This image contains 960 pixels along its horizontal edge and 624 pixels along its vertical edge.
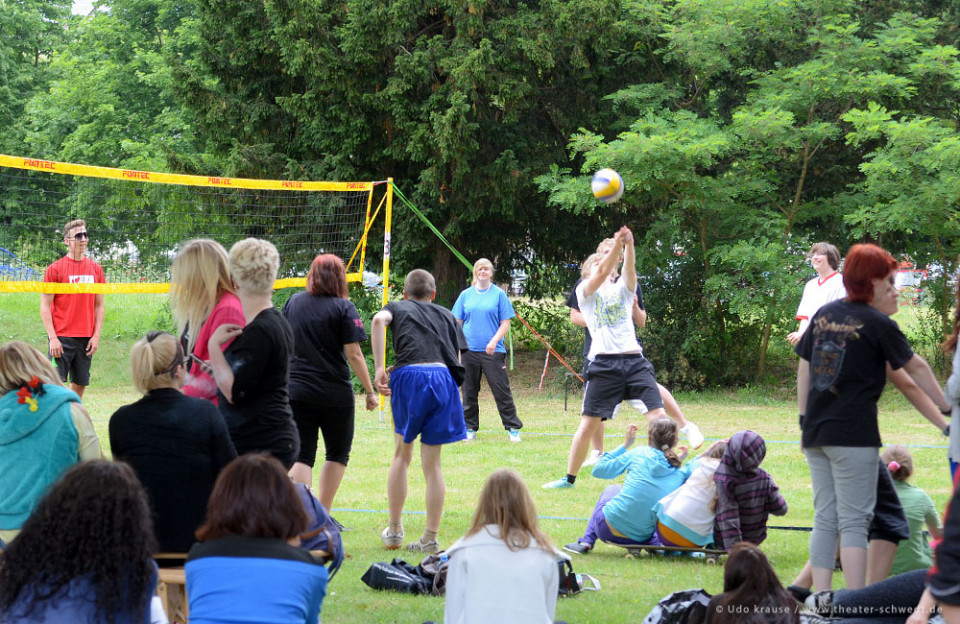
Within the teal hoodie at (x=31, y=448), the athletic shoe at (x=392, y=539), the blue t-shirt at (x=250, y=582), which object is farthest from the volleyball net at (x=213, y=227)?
the blue t-shirt at (x=250, y=582)

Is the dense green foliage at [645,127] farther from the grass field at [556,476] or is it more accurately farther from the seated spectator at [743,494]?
the seated spectator at [743,494]

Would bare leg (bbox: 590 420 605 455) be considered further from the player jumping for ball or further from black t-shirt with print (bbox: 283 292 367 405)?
black t-shirt with print (bbox: 283 292 367 405)

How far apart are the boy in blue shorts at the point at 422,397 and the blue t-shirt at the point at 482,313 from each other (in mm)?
4355

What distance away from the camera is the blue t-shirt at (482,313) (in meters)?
10.7

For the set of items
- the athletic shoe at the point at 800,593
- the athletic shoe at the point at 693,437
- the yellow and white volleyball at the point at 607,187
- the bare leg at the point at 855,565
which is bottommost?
the athletic shoe at the point at 693,437

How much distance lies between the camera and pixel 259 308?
4785 mm

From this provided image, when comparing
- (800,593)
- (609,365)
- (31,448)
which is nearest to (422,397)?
(609,365)

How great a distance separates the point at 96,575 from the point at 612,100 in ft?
48.2

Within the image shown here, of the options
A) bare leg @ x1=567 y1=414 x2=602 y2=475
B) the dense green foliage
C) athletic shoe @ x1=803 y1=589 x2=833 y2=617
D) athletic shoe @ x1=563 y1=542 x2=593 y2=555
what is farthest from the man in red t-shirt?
the dense green foliage

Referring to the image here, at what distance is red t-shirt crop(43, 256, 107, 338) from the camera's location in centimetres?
880

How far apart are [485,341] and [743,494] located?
216 inches

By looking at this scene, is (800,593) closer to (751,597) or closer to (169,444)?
(751,597)

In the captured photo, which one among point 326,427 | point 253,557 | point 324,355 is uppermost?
point 324,355

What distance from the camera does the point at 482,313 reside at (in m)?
10.7
